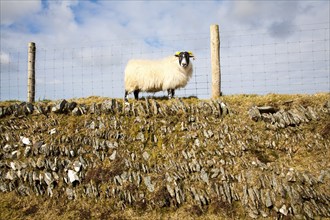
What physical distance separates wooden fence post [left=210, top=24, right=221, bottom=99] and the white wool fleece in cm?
127

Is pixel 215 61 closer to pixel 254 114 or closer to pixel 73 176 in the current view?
pixel 254 114

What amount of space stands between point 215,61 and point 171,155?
17.3 ft

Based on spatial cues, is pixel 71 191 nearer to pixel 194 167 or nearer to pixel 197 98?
pixel 194 167

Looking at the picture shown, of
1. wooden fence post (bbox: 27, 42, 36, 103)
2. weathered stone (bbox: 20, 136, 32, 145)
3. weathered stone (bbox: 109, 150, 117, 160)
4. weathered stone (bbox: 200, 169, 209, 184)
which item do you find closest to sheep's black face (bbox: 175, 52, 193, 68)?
weathered stone (bbox: 109, 150, 117, 160)

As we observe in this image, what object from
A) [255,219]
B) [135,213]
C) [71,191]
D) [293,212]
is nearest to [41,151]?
[71,191]

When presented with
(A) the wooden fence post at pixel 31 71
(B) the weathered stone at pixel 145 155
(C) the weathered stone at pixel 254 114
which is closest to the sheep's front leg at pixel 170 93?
(C) the weathered stone at pixel 254 114

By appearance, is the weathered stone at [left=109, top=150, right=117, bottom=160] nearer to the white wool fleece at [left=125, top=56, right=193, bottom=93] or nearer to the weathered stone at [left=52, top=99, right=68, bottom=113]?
the weathered stone at [left=52, top=99, right=68, bottom=113]

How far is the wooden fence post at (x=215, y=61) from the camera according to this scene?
1250cm

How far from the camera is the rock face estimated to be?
26.9 feet

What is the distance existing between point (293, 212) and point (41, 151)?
321 inches

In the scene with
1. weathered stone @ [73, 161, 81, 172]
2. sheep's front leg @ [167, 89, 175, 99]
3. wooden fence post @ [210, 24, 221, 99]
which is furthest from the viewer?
sheep's front leg @ [167, 89, 175, 99]

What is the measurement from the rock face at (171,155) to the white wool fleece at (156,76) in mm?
1989

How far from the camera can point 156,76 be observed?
42.7 ft

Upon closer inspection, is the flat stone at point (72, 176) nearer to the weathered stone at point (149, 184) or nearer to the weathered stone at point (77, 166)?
the weathered stone at point (77, 166)
